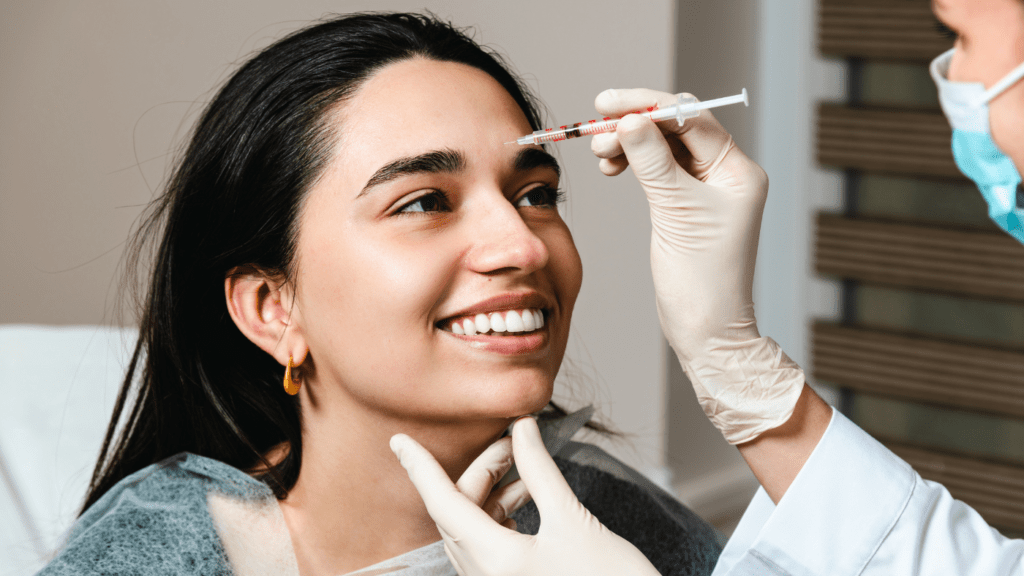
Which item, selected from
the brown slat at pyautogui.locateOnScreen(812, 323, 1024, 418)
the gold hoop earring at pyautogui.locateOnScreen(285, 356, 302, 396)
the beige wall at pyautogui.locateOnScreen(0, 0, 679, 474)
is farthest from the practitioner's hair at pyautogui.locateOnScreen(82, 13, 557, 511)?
the brown slat at pyautogui.locateOnScreen(812, 323, 1024, 418)

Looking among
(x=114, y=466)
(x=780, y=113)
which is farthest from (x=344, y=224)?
(x=780, y=113)

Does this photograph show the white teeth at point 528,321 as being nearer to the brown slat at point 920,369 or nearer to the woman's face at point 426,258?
the woman's face at point 426,258

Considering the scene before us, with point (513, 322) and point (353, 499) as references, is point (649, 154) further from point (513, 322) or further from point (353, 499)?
point (353, 499)

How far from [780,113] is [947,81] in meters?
1.82

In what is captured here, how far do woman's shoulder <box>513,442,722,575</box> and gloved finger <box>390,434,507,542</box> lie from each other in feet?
1.53

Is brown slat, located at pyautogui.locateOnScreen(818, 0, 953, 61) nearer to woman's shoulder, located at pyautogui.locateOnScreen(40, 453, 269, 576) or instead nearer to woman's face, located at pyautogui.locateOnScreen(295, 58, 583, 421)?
woman's face, located at pyautogui.locateOnScreen(295, 58, 583, 421)

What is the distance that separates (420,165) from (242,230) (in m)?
0.29

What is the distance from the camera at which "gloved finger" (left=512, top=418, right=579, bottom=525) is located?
0.94m

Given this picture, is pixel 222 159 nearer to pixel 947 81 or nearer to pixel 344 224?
pixel 344 224

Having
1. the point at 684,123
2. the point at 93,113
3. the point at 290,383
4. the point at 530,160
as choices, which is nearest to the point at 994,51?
the point at 684,123

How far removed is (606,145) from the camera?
1.02m

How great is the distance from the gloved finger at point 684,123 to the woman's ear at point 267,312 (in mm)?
486

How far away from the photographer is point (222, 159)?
3.83 ft

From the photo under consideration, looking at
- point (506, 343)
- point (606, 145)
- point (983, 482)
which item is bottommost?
point (983, 482)
